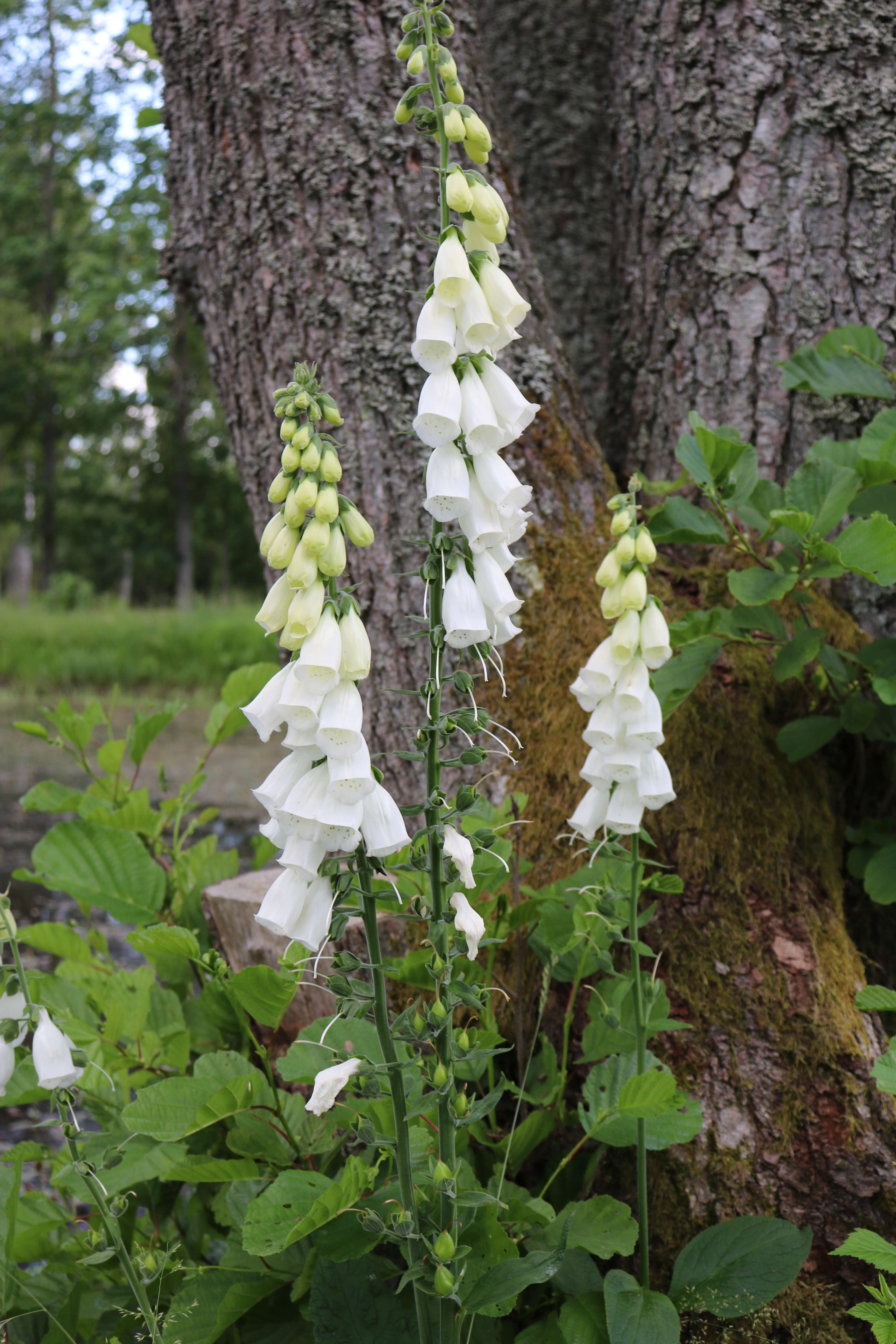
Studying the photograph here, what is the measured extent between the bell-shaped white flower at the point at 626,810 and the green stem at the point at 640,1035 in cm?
4

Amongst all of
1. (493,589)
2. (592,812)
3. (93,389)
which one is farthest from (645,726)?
(93,389)

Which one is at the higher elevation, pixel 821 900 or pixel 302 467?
pixel 302 467

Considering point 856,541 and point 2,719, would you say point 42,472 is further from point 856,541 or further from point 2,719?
point 856,541

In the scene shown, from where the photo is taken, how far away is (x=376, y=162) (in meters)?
2.10

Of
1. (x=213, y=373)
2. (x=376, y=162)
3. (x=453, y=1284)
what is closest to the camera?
(x=453, y=1284)

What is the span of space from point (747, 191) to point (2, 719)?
20.8 ft

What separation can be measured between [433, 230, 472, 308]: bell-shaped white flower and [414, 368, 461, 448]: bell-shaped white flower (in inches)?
3.2

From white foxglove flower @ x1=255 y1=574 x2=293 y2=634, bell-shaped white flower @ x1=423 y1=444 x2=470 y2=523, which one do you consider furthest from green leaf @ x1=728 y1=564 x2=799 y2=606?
white foxglove flower @ x1=255 y1=574 x2=293 y2=634

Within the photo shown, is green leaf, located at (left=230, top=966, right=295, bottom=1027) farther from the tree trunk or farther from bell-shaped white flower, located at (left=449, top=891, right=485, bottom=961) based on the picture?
the tree trunk

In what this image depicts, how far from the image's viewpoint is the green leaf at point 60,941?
1812 mm

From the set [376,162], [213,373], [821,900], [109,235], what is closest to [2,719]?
[213,373]

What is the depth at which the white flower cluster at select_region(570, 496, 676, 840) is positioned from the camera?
1149 millimetres

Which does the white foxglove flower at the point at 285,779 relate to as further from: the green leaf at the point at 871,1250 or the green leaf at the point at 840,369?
the green leaf at the point at 840,369

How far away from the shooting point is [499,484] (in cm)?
101
